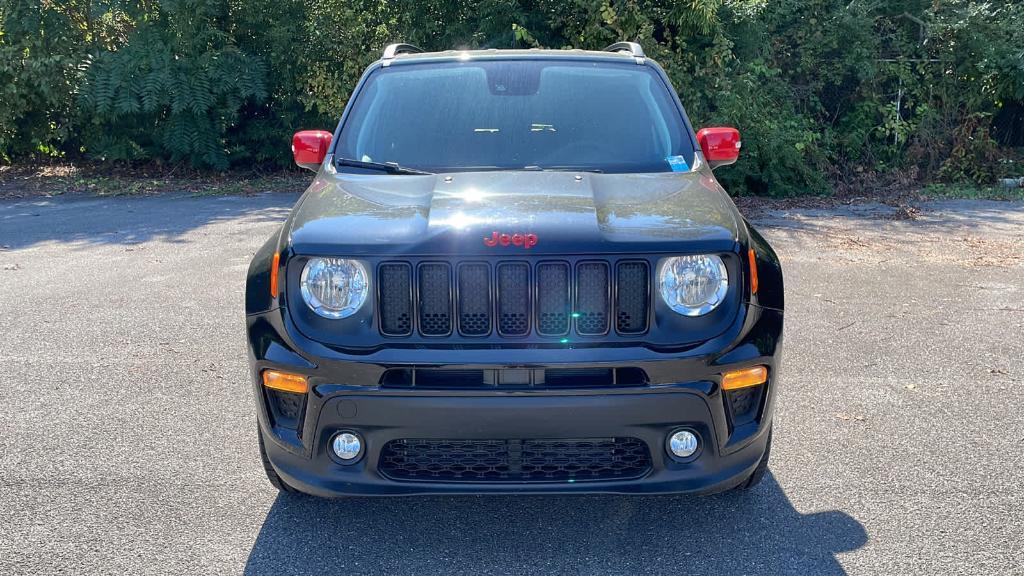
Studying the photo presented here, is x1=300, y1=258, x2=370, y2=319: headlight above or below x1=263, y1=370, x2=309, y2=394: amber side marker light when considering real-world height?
above

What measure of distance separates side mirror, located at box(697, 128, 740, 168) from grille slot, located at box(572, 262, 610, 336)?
5.38 feet

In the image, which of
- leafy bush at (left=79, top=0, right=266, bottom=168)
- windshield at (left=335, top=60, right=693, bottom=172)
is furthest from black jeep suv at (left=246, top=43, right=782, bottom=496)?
leafy bush at (left=79, top=0, right=266, bottom=168)

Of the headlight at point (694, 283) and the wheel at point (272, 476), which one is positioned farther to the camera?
the wheel at point (272, 476)

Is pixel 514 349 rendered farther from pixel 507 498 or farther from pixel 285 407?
pixel 507 498

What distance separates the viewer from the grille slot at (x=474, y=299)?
9.86 feet

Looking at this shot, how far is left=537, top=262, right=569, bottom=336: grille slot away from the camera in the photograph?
9.87 ft

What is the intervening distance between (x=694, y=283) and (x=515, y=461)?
2.67 feet

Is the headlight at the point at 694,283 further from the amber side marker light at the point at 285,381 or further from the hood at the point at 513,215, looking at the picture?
the amber side marker light at the point at 285,381

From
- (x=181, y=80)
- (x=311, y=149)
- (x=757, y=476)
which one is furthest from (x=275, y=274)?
(x=181, y=80)

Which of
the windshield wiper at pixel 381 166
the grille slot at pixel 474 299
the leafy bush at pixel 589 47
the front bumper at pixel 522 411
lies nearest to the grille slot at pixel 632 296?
the front bumper at pixel 522 411

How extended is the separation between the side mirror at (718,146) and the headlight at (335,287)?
2046 mm

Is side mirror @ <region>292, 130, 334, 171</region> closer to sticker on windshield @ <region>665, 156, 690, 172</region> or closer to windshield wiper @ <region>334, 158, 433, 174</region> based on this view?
windshield wiper @ <region>334, 158, 433, 174</region>

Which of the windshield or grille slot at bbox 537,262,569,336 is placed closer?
grille slot at bbox 537,262,569,336

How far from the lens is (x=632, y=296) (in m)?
3.02
